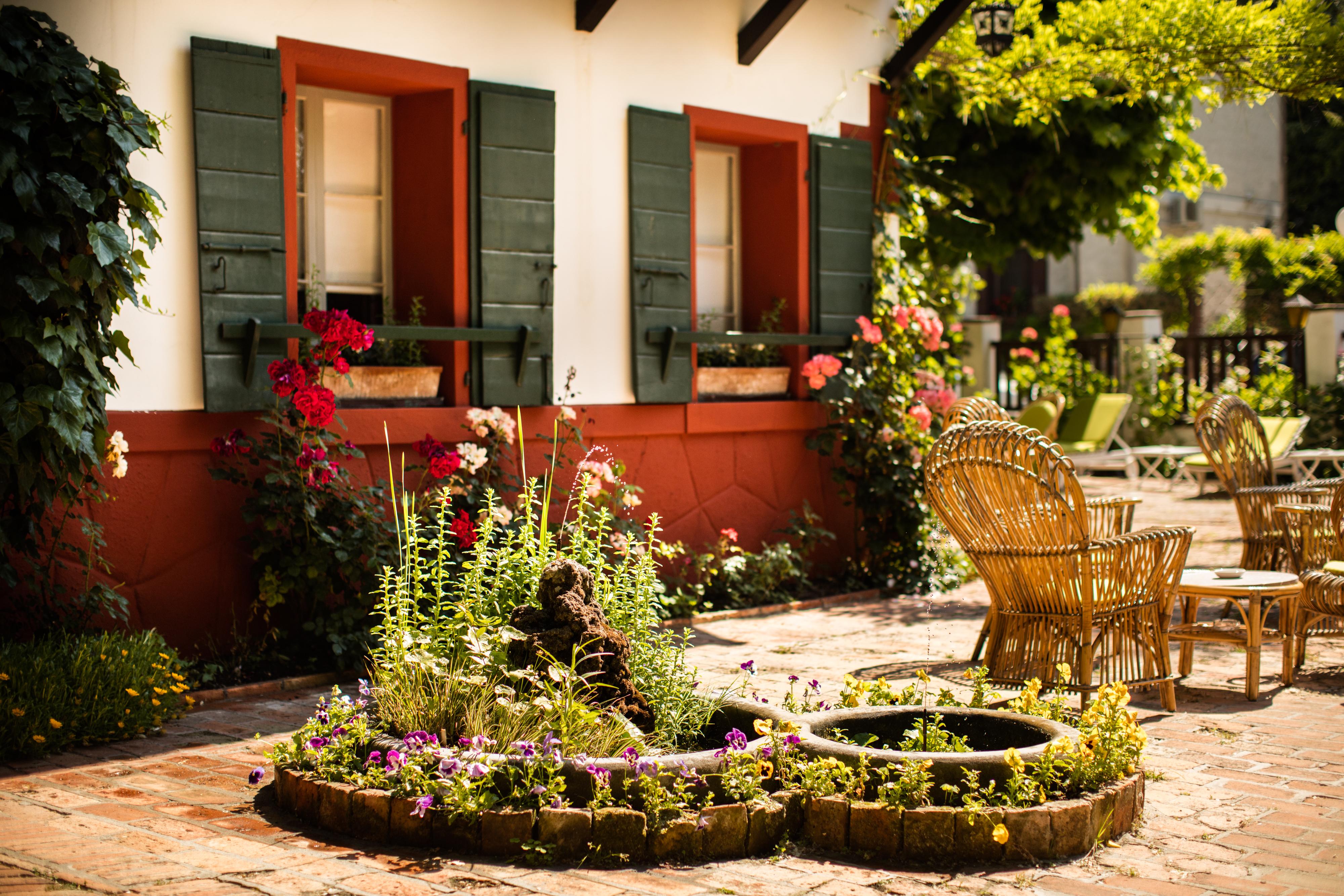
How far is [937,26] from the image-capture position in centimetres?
849

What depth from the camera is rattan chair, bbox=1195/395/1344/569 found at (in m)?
6.59

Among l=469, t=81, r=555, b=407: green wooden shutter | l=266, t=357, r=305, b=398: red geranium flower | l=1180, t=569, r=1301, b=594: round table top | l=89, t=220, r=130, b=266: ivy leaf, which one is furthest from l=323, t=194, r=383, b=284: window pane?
l=1180, t=569, r=1301, b=594: round table top

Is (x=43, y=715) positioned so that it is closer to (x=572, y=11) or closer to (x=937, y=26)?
(x=572, y=11)

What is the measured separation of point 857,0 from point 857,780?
665cm

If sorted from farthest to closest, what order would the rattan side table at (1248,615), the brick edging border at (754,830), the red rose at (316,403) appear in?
the red rose at (316,403) → the rattan side table at (1248,615) → the brick edging border at (754,830)

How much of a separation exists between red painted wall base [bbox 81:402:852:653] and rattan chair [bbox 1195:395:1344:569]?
8.54 ft

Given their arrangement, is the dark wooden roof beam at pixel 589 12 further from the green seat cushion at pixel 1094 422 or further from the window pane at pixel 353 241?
the green seat cushion at pixel 1094 422

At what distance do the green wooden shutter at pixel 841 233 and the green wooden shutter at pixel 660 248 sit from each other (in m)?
1.07

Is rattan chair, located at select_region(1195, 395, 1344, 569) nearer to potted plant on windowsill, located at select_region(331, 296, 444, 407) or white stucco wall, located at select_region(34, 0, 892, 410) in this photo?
white stucco wall, located at select_region(34, 0, 892, 410)

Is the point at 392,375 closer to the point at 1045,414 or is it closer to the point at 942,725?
the point at 942,725

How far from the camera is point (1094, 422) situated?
1445cm

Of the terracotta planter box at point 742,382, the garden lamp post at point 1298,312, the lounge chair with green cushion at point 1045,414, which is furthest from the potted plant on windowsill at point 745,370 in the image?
the garden lamp post at point 1298,312

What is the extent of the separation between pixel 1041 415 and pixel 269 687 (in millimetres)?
9823

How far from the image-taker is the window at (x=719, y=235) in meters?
8.59
